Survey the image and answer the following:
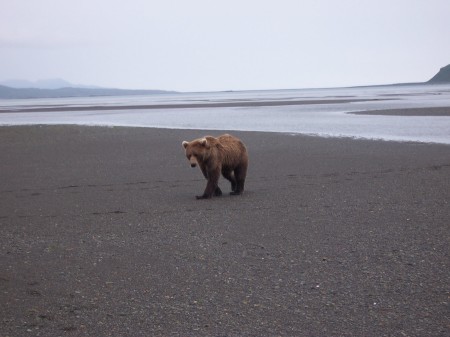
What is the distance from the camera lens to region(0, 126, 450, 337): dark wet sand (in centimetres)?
568

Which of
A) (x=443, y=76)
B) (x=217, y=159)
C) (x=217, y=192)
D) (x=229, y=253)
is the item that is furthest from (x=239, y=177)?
(x=443, y=76)

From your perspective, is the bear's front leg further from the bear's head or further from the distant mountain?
the distant mountain

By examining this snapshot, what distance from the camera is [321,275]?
22.5ft

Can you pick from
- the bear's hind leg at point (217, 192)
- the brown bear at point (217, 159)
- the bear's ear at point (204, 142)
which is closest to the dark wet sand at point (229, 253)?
the brown bear at point (217, 159)

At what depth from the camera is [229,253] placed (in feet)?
25.7

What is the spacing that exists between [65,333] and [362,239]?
4.31m

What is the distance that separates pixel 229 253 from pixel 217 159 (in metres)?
4.72

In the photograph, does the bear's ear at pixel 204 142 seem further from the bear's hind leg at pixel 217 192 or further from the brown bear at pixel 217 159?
the bear's hind leg at pixel 217 192

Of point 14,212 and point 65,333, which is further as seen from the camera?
point 14,212

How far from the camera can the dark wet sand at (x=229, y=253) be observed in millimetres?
5676

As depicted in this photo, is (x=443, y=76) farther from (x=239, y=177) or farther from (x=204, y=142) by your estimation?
(x=204, y=142)

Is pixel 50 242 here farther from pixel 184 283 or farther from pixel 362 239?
pixel 362 239

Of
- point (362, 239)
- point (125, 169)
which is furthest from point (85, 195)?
point (362, 239)

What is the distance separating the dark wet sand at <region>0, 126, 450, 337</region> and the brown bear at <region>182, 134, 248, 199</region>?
41 centimetres
